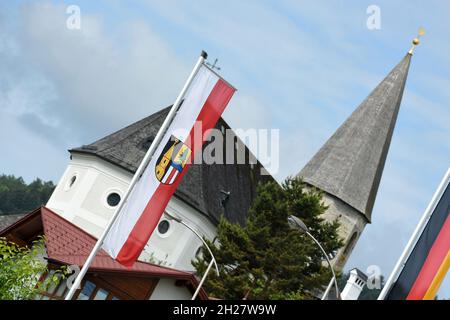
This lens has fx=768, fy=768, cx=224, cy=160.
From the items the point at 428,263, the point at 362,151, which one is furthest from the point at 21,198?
the point at 428,263

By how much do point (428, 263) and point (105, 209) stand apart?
122 feet

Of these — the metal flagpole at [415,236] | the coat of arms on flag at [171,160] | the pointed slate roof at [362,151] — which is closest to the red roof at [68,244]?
the coat of arms on flag at [171,160]

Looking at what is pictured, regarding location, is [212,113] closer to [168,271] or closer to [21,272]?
[21,272]

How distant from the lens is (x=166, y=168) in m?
13.4

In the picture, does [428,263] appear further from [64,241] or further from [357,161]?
[357,161]

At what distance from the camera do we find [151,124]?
50625mm

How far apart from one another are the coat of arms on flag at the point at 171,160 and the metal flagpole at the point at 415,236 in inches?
167

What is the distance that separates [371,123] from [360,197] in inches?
263

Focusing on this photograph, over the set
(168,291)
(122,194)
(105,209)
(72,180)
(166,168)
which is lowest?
(168,291)

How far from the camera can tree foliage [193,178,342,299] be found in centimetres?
4094

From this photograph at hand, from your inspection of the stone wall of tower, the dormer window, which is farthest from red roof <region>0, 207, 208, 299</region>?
the stone wall of tower
